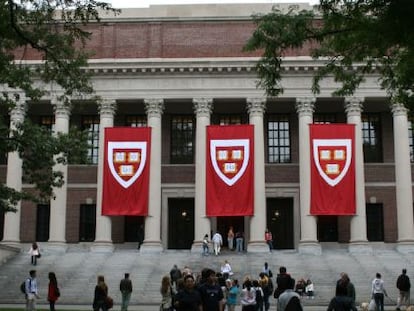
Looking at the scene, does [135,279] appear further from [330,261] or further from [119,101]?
[119,101]

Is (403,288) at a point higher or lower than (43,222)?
lower

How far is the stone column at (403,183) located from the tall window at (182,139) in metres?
12.8

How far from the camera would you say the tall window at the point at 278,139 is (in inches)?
1793

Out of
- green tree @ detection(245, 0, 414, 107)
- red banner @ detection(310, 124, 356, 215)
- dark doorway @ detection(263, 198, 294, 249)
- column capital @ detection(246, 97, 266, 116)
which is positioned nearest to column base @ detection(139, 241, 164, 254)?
dark doorway @ detection(263, 198, 294, 249)

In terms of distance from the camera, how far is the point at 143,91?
4281 cm

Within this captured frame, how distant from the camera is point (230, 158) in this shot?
38688 millimetres

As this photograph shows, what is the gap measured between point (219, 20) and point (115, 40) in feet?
21.8

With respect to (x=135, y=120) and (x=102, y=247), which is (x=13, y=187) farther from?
(x=135, y=120)

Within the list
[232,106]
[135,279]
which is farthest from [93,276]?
[232,106]

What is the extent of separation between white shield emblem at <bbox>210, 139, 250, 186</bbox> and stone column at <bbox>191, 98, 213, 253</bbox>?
2677 mm

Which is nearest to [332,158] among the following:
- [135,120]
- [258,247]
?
[258,247]

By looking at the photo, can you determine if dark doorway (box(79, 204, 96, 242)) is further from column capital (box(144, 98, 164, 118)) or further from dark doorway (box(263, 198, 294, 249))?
dark doorway (box(263, 198, 294, 249))

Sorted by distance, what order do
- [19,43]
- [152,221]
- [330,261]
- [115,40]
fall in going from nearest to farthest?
[19,43] → [330,261] → [152,221] → [115,40]

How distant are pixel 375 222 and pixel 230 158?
457 inches
